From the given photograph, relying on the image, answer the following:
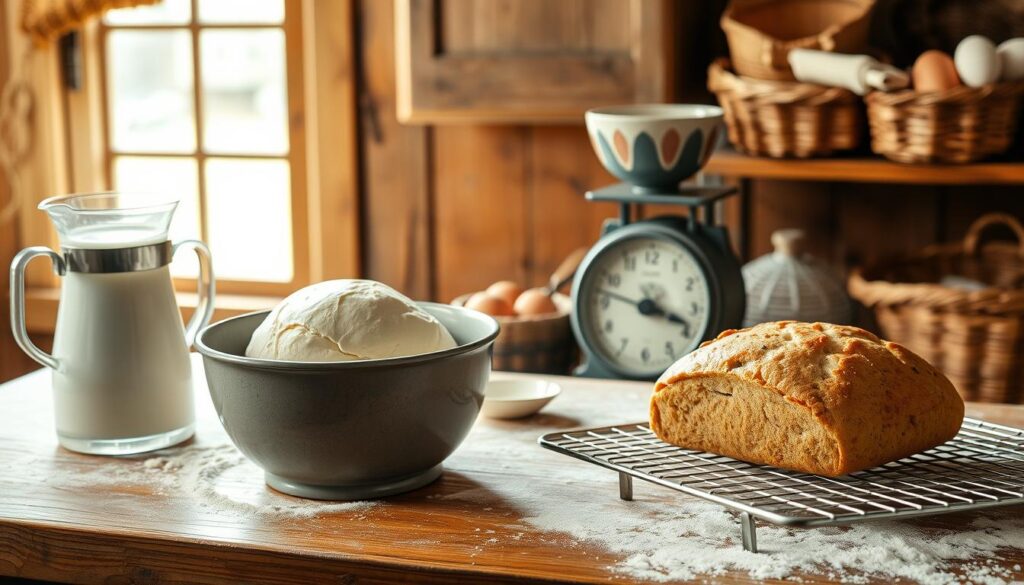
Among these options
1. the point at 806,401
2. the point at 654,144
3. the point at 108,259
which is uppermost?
the point at 654,144

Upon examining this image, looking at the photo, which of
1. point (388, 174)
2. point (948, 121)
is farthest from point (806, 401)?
point (388, 174)

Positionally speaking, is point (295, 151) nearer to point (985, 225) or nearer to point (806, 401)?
point (985, 225)

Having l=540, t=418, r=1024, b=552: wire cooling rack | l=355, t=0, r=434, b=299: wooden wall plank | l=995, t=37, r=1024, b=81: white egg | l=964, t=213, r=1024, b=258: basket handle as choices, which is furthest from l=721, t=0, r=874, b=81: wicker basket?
l=540, t=418, r=1024, b=552: wire cooling rack

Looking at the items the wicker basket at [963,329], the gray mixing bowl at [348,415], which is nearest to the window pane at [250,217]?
the wicker basket at [963,329]

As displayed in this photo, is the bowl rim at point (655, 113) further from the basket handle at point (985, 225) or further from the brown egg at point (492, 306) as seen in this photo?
the basket handle at point (985, 225)

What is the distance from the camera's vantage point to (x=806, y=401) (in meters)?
0.96

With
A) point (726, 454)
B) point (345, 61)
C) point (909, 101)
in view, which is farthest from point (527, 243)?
point (726, 454)

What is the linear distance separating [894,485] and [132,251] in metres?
0.74

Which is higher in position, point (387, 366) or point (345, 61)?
point (345, 61)

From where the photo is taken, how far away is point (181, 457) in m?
1.18

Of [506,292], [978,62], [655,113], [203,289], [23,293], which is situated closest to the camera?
[23,293]

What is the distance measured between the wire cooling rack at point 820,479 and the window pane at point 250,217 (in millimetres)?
1758

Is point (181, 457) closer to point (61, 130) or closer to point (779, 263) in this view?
point (779, 263)

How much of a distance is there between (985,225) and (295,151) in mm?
1442
